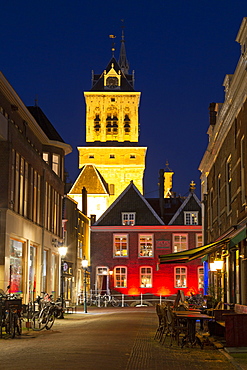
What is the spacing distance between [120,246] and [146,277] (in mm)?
3257

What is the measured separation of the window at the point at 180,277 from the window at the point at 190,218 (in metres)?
4.12

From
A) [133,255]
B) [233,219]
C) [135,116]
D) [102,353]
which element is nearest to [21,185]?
[233,219]

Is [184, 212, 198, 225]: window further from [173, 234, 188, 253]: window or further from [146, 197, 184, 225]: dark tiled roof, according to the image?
[146, 197, 184, 225]: dark tiled roof

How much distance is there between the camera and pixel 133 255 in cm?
5103

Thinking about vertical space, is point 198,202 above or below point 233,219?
above

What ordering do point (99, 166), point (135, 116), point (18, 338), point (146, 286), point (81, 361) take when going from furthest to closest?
1. point (135, 116)
2. point (99, 166)
3. point (146, 286)
4. point (18, 338)
5. point (81, 361)

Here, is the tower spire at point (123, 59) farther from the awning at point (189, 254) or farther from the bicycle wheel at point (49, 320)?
the bicycle wheel at point (49, 320)

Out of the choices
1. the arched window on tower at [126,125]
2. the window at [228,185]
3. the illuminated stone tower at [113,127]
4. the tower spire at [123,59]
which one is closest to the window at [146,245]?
the window at [228,185]

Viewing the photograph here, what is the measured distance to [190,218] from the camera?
2082 inches

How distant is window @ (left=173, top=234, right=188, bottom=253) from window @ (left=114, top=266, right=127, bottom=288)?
15.1 ft

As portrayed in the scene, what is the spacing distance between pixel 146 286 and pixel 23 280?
77.1ft

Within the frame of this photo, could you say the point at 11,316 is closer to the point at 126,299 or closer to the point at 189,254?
Answer: the point at 189,254

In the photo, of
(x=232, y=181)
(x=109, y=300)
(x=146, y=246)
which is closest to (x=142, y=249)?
(x=146, y=246)

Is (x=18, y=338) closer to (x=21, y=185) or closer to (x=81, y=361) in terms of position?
(x=81, y=361)
